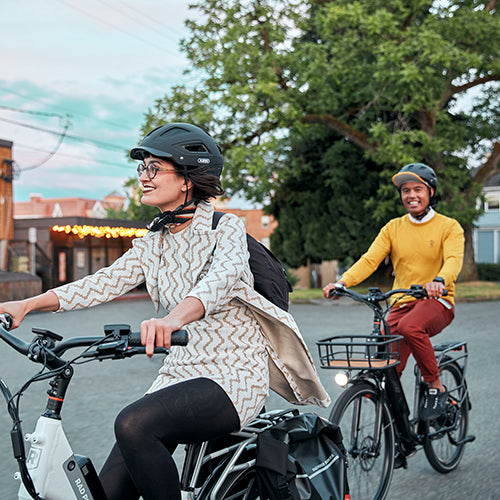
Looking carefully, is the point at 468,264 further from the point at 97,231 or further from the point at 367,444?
the point at 367,444

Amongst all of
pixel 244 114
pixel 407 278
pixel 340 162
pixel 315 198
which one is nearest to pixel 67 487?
pixel 407 278

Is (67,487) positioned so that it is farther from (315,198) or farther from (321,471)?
(315,198)

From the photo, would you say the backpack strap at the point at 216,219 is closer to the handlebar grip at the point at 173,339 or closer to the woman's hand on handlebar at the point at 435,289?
the handlebar grip at the point at 173,339

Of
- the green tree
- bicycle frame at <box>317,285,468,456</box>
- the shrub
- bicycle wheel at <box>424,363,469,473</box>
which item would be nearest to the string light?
the green tree

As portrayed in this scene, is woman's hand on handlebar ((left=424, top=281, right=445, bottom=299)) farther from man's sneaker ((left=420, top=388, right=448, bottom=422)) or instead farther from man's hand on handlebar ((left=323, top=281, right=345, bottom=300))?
man's sneaker ((left=420, top=388, right=448, bottom=422))

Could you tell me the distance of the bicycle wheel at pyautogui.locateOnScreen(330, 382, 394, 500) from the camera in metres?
3.76

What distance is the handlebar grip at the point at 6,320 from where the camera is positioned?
2.28 meters

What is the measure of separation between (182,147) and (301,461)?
4.20 feet

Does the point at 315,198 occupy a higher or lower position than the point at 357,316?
higher

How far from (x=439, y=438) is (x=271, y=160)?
24.1 meters

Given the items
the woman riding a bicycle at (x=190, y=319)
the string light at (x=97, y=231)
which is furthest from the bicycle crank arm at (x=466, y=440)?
the string light at (x=97, y=231)

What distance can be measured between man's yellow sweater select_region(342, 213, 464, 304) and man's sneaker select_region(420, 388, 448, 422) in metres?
0.61

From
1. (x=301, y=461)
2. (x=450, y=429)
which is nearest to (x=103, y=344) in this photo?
(x=301, y=461)

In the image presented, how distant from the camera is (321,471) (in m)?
2.65
